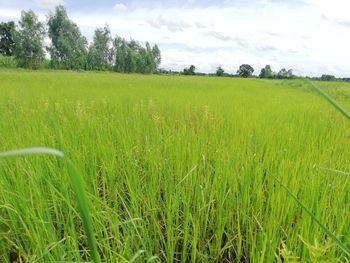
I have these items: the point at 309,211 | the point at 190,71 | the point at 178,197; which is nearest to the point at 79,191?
the point at 309,211

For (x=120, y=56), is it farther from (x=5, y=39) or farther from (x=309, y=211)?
(x=309, y=211)

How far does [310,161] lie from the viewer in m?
1.76

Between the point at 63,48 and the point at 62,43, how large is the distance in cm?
63

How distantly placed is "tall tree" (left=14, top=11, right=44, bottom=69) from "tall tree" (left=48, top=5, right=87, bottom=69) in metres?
2.02

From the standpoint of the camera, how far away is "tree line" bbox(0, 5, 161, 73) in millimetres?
32406

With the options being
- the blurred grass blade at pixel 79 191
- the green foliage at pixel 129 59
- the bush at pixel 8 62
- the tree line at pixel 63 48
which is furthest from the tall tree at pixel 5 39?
the blurred grass blade at pixel 79 191

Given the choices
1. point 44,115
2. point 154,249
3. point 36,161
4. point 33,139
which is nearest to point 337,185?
point 154,249

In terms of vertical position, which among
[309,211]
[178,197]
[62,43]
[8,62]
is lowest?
[178,197]

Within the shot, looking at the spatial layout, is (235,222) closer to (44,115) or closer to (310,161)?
(310,161)

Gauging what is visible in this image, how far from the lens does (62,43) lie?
33812mm

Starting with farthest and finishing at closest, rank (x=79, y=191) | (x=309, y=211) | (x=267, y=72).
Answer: (x=267, y=72)
(x=309, y=211)
(x=79, y=191)

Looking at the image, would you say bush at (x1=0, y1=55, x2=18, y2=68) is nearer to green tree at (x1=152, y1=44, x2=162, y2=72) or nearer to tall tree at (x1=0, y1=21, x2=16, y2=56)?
tall tree at (x1=0, y1=21, x2=16, y2=56)

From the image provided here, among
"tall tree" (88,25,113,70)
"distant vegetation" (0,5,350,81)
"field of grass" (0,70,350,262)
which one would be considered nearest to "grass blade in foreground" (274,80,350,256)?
"field of grass" (0,70,350,262)

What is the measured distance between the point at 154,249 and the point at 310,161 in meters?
1.08
